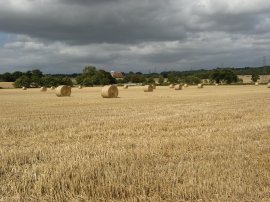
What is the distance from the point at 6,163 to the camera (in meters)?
7.31

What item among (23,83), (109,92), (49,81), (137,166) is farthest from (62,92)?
(49,81)

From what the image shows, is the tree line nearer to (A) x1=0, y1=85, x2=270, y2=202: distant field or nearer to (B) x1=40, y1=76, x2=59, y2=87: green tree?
(B) x1=40, y1=76, x2=59, y2=87: green tree

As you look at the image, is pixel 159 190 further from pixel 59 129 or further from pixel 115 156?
pixel 59 129

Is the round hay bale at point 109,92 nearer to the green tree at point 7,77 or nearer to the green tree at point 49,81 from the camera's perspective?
the green tree at point 49,81

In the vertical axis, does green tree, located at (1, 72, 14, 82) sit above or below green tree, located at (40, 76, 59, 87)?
above

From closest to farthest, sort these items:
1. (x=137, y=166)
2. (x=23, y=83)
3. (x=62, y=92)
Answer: (x=137, y=166), (x=62, y=92), (x=23, y=83)

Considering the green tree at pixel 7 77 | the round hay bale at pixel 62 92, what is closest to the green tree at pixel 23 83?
the green tree at pixel 7 77

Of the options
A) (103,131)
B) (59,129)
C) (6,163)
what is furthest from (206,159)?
A: (59,129)

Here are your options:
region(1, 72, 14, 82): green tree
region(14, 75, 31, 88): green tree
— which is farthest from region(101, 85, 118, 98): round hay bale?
region(1, 72, 14, 82): green tree

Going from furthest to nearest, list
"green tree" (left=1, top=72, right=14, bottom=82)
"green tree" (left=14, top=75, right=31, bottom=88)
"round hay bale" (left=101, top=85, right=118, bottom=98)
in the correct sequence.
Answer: "green tree" (left=1, top=72, right=14, bottom=82) → "green tree" (left=14, top=75, right=31, bottom=88) → "round hay bale" (left=101, top=85, right=118, bottom=98)

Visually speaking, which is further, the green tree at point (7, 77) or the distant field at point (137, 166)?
the green tree at point (7, 77)

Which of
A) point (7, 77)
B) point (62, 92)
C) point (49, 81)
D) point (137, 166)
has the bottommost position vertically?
point (62, 92)

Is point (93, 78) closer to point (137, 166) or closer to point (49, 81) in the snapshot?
point (49, 81)

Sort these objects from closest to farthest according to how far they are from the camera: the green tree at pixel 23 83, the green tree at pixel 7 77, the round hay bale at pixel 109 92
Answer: the round hay bale at pixel 109 92 → the green tree at pixel 23 83 → the green tree at pixel 7 77
